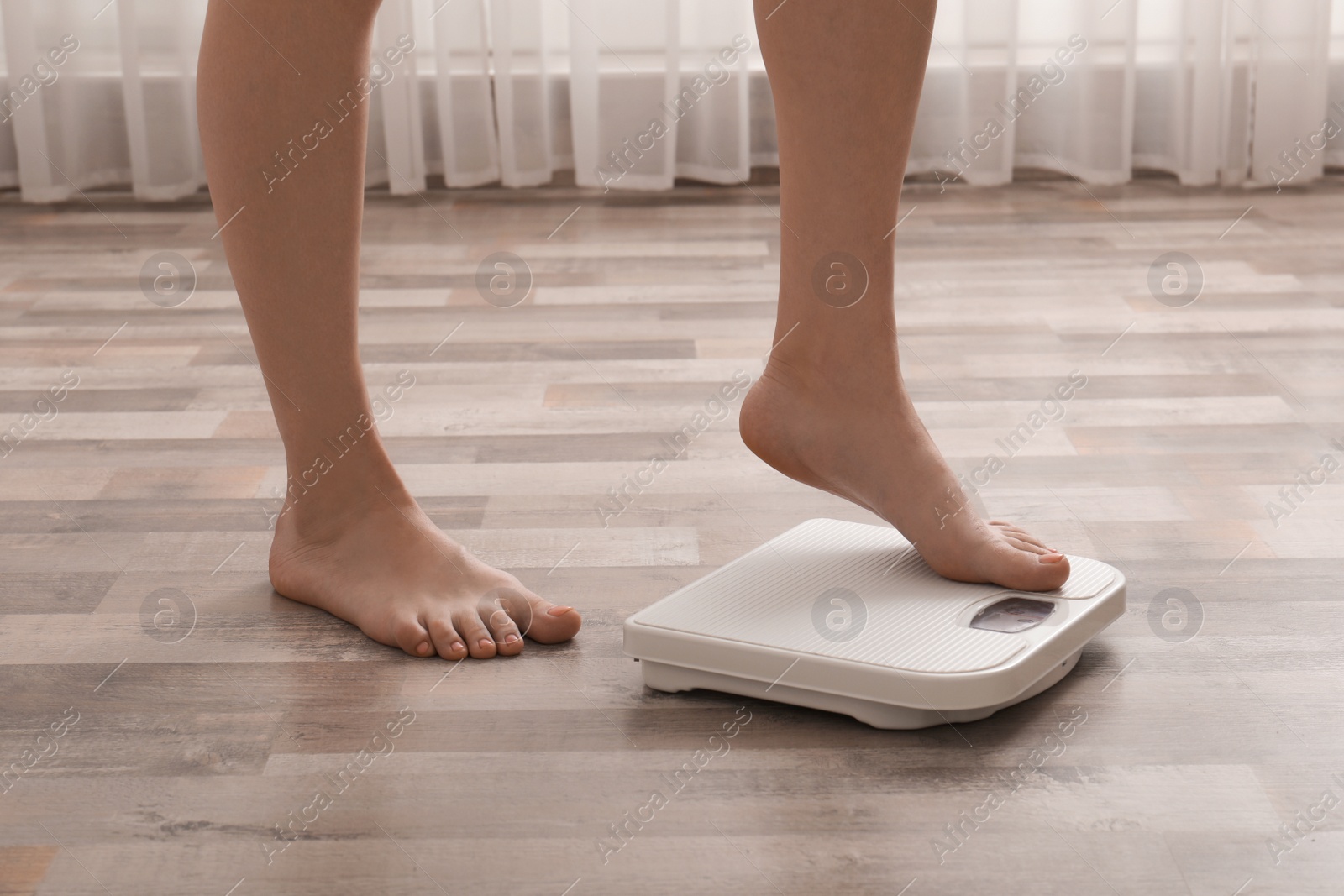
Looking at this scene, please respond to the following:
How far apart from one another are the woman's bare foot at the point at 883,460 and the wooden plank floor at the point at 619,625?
0.32 feet

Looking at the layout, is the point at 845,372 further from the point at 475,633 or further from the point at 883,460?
the point at 475,633

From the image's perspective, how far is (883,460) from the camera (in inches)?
38.8

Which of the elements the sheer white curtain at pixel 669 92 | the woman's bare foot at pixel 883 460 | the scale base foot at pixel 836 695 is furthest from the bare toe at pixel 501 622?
the sheer white curtain at pixel 669 92

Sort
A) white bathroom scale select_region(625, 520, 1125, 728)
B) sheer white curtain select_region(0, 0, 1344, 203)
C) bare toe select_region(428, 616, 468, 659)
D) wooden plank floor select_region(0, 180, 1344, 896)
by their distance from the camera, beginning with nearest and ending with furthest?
wooden plank floor select_region(0, 180, 1344, 896) → white bathroom scale select_region(625, 520, 1125, 728) → bare toe select_region(428, 616, 468, 659) → sheer white curtain select_region(0, 0, 1344, 203)

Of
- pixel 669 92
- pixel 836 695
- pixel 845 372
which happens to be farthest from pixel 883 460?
pixel 669 92

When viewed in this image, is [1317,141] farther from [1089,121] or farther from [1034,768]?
[1034,768]

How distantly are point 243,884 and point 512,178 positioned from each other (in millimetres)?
2409

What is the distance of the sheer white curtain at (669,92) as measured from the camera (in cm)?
A: 287

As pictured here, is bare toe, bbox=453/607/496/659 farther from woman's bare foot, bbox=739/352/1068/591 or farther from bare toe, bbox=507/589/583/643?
woman's bare foot, bbox=739/352/1068/591

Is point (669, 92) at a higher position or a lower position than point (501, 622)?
higher

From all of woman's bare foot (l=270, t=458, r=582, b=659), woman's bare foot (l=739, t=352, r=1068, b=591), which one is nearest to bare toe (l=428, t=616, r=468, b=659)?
woman's bare foot (l=270, t=458, r=582, b=659)

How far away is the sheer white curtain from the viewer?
9.43 feet

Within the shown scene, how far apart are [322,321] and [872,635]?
433 mm

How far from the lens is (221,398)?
1.60 metres
